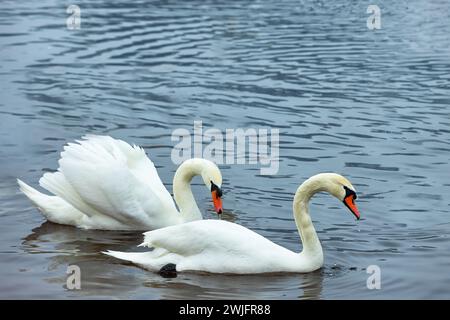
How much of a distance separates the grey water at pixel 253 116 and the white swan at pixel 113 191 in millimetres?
188

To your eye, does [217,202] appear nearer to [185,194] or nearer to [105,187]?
[185,194]

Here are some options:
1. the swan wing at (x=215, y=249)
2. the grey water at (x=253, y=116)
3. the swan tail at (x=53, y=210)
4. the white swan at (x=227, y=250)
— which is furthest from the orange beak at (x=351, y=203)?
the swan tail at (x=53, y=210)

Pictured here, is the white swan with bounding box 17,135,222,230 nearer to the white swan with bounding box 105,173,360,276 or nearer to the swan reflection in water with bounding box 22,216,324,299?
the swan reflection in water with bounding box 22,216,324,299

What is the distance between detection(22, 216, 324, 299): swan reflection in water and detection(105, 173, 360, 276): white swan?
0.27ft

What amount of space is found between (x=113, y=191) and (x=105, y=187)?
0.09m

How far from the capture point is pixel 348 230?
11398 millimetres

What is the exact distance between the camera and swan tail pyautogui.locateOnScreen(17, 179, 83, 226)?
37.9ft

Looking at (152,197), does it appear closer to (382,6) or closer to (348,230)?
(348,230)

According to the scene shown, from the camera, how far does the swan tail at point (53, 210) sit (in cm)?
1156

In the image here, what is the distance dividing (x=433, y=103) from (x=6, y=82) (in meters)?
7.13

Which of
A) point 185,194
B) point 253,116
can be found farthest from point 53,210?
point 253,116

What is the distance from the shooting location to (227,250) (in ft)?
32.4

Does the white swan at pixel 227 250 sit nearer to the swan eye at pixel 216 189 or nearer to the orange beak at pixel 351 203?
the orange beak at pixel 351 203
